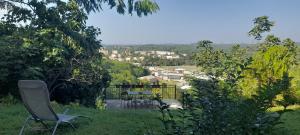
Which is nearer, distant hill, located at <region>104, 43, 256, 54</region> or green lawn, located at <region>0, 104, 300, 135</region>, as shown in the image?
green lawn, located at <region>0, 104, 300, 135</region>

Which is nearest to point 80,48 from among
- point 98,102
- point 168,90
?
point 98,102

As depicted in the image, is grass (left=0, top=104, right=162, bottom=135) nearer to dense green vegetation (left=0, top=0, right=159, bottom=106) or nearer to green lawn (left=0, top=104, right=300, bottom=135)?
green lawn (left=0, top=104, right=300, bottom=135)

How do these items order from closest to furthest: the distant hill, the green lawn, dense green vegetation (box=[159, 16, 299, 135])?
1. dense green vegetation (box=[159, 16, 299, 135])
2. the green lawn
3. the distant hill

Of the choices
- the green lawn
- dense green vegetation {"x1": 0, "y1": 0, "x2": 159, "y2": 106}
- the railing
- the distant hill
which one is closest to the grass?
the green lawn

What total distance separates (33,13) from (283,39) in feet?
35.2

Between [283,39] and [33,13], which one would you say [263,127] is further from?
[283,39]

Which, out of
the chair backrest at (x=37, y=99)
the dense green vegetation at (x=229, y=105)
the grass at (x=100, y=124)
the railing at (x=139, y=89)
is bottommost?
the railing at (x=139, y=89)

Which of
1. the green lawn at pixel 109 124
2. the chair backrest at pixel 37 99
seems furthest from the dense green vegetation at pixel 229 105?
the chair backrest at pixel 37 99

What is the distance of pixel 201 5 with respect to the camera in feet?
62.6

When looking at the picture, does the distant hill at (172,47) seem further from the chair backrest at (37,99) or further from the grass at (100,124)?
the chair backrest at (37,99)

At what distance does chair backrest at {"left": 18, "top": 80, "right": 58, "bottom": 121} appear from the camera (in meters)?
4.78

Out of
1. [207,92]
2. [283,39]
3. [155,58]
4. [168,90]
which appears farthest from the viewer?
[155,58]

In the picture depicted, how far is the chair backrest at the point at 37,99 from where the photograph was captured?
4.78 metres

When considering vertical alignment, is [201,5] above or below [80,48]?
above
